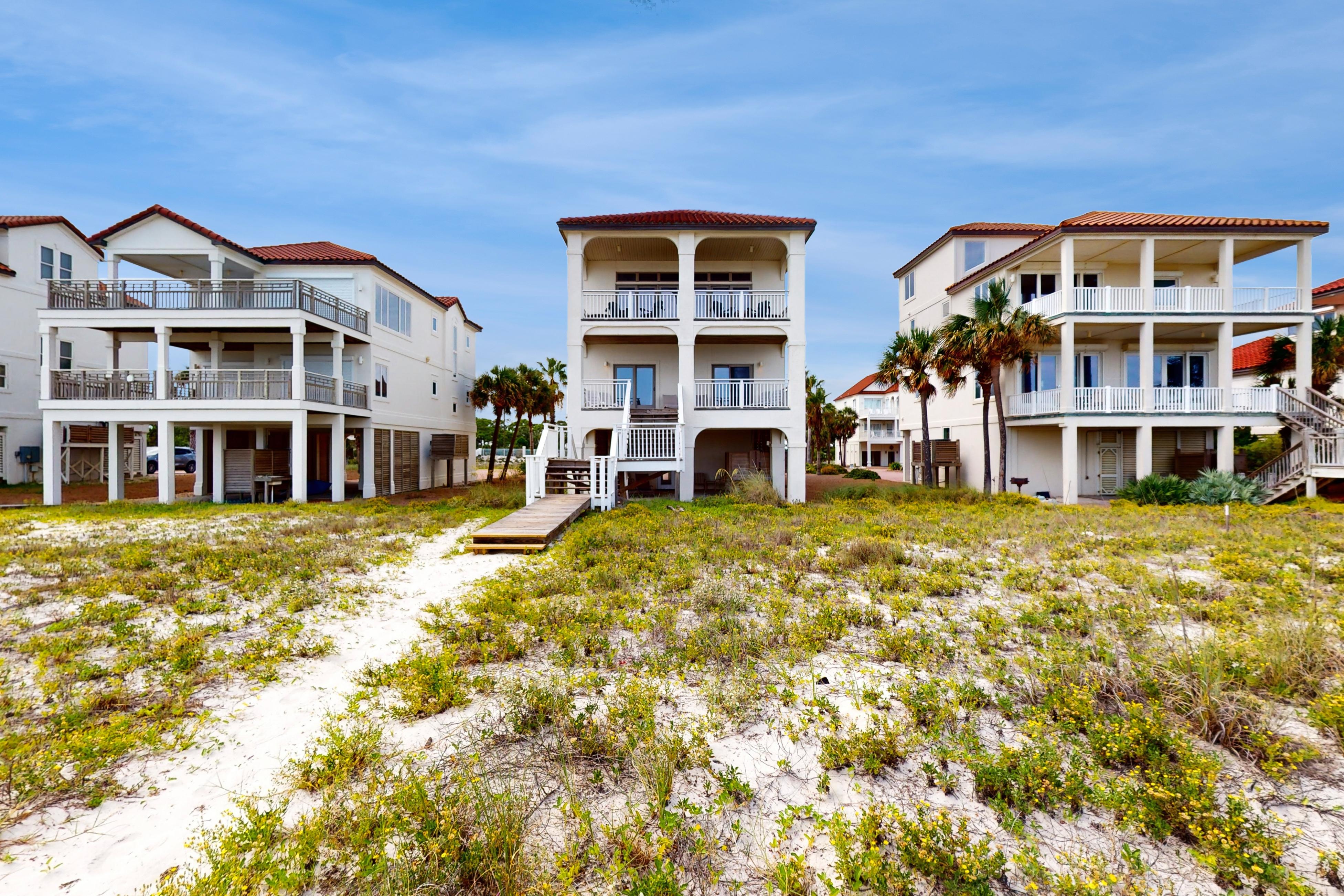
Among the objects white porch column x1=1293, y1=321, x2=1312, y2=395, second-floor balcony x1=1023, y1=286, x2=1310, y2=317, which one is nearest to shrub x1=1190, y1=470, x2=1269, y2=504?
white porch column x1=1293, y1=321, x2=1312, y2=395

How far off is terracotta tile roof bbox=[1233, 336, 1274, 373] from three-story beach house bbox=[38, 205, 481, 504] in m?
46.6

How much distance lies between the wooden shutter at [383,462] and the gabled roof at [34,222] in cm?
1428

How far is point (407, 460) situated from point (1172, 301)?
1340 inches

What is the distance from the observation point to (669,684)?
16.8ft

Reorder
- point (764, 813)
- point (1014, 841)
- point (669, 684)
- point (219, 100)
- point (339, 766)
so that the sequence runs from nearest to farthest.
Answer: point (1014, 841), point (764, 813), point (339, 766), point (669, 684), point (219, 100)

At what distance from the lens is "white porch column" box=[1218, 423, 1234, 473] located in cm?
2069

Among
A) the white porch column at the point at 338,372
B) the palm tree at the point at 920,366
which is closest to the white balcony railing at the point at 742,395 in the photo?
the palm tree at the point at 920,366

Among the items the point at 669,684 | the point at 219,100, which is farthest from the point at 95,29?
the point at 669,684

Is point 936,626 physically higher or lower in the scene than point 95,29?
lower

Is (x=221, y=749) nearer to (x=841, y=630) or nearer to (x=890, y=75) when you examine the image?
(x=841, y=630)

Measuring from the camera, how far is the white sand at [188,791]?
297cm

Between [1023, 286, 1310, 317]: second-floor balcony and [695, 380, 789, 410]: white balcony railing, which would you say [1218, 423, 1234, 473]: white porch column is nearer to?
[1023, 286, 1310, 317]: second-floor balcony

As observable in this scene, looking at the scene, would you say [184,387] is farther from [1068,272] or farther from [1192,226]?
[1192,226]

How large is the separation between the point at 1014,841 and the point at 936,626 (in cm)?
362
